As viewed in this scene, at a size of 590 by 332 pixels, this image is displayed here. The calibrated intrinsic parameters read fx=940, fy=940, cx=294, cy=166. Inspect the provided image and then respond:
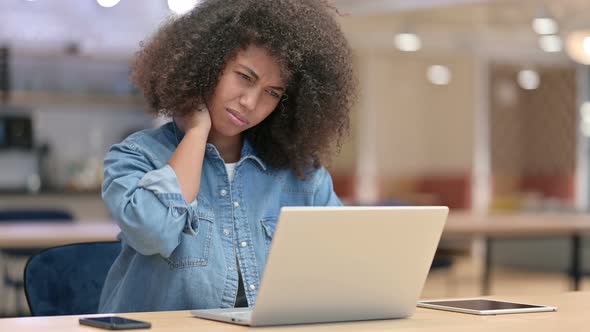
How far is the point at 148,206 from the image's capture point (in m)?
1.88

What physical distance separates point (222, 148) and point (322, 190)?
0.29 meters

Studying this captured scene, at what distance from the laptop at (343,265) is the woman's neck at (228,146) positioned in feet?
2.00

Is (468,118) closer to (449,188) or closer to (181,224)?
(449,188)

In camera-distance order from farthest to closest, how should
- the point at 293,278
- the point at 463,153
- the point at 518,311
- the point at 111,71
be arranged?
the point at 463,153
the point at 111,71
the point at 518,311
the point at 293,278

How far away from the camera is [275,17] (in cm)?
217

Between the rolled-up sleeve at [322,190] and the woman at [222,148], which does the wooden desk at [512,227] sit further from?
the woman at [222,148]

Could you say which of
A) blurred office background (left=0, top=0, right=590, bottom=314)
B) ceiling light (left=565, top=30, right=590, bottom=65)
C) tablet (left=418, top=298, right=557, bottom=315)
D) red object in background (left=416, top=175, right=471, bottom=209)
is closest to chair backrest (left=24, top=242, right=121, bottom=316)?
tablet (left=418, top=298, right=557, bottom=315)

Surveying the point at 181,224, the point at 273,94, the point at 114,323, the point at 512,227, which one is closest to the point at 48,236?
the point at 273,94

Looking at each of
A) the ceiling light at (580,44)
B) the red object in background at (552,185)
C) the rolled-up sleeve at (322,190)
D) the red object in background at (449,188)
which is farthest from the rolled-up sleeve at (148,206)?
the red object in background at (552,185)

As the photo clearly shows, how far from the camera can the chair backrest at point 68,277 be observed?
231 centimetres

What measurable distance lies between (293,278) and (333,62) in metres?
0.83

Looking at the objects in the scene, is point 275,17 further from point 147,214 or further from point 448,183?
point 448,183

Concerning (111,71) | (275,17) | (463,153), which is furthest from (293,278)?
(463,153)

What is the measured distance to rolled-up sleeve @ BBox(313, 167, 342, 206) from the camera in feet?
7.79
